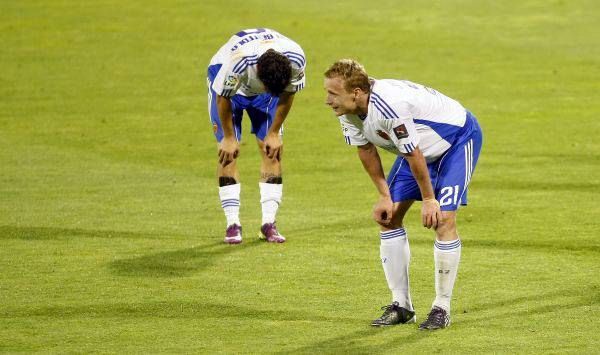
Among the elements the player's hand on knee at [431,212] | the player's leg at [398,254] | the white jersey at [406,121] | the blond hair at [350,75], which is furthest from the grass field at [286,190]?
the blond hair at [350,75]

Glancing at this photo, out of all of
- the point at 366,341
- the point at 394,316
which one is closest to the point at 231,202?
the point at 394,316

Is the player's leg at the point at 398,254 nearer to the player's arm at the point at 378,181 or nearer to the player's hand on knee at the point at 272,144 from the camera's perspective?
the player's arm at the point at 378,181

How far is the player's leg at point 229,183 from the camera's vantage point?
12.9 metres

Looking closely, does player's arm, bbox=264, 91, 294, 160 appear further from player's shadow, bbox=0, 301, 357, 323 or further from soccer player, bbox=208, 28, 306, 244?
player's shadow, bbox=0, 301, 357, 323

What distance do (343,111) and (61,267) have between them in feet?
12.8

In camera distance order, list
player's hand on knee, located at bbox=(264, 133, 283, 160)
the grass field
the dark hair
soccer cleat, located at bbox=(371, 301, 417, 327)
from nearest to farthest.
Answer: soccer cleat, located at bbox=(371, 301, 417, 327), the grass field, the dark hair, player's hand on knee, located at bbox=(264, 133, 283, 160)

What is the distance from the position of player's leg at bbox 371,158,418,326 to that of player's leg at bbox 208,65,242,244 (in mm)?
3497

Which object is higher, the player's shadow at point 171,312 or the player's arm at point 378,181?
the player's arm at point 378,181

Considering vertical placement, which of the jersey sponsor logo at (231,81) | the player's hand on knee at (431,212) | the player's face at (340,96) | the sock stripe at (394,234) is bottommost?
the sock stripe at (394,234)

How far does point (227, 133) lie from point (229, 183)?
0.85 metres

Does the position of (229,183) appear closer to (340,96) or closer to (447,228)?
(447,228)

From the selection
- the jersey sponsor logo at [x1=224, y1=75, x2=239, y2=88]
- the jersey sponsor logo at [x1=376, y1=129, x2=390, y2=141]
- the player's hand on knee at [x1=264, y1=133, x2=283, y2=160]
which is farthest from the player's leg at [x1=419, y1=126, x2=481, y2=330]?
the player's hand on knee at [x1=264, y1=133, x2=283, y2=160]

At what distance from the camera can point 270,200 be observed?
13016 mm

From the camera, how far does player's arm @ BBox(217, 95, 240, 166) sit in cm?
A: 1230
